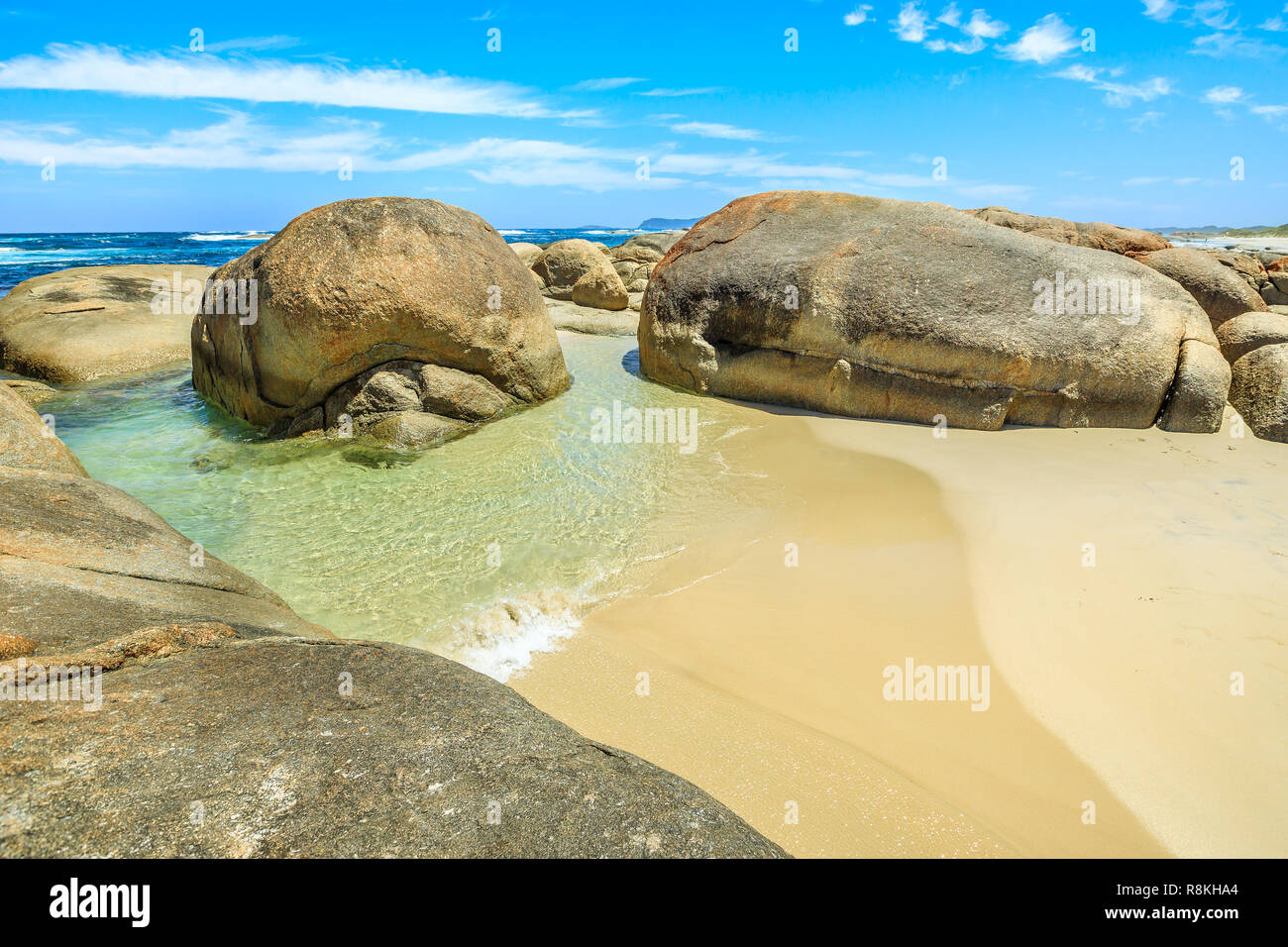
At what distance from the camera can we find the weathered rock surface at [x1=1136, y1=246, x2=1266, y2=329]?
8.79 m

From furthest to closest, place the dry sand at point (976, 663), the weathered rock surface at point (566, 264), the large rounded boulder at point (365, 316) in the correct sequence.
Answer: the weathered rock surface at point (566, 264), the large rounded boulder at point (365, 316), the dry sand at point (976, 663)

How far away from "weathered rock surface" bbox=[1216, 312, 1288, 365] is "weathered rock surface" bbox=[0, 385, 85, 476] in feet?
34.1

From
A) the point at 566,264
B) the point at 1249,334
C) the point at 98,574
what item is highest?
the point at 566,264

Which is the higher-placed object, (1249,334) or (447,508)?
(1249,334)

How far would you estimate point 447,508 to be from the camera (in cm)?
519

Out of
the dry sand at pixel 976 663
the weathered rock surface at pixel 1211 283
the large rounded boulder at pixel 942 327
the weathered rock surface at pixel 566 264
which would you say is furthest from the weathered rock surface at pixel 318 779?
the weathered rock surface at pixel 566 264

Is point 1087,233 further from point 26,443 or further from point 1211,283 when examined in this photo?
point 26,443

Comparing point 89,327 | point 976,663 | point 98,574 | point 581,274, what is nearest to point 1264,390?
point 976,663

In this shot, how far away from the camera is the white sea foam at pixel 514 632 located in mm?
3406

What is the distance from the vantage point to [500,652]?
348 centimetres

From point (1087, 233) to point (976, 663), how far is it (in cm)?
1366

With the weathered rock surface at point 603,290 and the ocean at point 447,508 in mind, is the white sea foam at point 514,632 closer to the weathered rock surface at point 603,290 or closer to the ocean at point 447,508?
the ocean at point 447,508

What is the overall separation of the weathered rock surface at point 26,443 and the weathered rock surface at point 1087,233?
1375cm

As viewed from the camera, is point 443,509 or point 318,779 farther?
point 443,509
